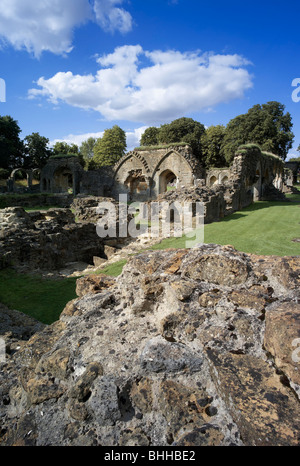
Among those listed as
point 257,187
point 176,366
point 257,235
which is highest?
point 257,187

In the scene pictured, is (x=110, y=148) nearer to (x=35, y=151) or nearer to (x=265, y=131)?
(x=35, y=151)

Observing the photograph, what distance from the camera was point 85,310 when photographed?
283cm

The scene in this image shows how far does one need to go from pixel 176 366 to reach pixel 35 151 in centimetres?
4815

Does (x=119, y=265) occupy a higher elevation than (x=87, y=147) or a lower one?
lower

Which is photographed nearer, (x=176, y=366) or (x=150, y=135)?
(x=176, y=366)

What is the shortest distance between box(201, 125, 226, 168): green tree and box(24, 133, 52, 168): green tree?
85.8 ft

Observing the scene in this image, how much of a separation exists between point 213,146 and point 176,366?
4256 cm

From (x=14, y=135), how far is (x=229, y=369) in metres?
49.1

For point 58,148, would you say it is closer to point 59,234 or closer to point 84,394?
point 59,234

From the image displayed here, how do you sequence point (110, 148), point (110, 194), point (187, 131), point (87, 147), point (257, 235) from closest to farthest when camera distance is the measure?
point (257, 235), point (110, 194), point (187, 131), point (110, 148), point (87, 147)

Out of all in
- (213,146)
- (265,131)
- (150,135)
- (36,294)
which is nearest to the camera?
(36,294)

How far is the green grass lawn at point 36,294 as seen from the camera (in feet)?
17.2

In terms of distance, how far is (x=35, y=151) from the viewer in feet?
143

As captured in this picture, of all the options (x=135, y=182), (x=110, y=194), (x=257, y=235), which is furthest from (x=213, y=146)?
(x=257, y=235)
